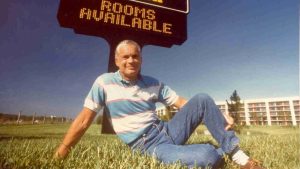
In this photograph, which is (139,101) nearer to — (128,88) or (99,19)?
(128,88)

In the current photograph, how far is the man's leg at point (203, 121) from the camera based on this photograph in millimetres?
1682

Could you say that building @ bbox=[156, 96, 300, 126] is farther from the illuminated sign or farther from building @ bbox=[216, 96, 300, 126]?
the illuminated sign

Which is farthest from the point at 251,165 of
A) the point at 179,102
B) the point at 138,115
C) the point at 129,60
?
the point at 129,60

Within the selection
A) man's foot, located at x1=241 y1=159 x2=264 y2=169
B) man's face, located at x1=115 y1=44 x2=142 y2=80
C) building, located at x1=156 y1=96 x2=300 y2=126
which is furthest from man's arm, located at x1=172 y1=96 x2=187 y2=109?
building, located at x1=156 y1=96 x2=300 y2=126

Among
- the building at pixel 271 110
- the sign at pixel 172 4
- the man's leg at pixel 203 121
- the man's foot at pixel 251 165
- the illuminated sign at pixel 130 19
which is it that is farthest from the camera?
the building at pixel 271 110

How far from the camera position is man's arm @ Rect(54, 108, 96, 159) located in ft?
5.67

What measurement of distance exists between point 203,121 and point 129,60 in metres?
0.74

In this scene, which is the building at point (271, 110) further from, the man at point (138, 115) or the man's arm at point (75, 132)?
the man's arm at point (75, 132)

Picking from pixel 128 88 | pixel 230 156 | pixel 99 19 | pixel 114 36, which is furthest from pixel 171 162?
pixel 114 36

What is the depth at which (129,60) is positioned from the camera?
1.91 metres

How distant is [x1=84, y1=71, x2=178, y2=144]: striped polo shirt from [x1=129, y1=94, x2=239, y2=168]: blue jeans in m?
0.08

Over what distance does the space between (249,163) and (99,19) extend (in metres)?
3.90

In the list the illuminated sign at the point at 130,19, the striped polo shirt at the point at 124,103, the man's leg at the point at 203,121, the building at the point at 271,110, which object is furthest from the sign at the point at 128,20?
the building at the point at 271,110

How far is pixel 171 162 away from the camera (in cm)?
163
